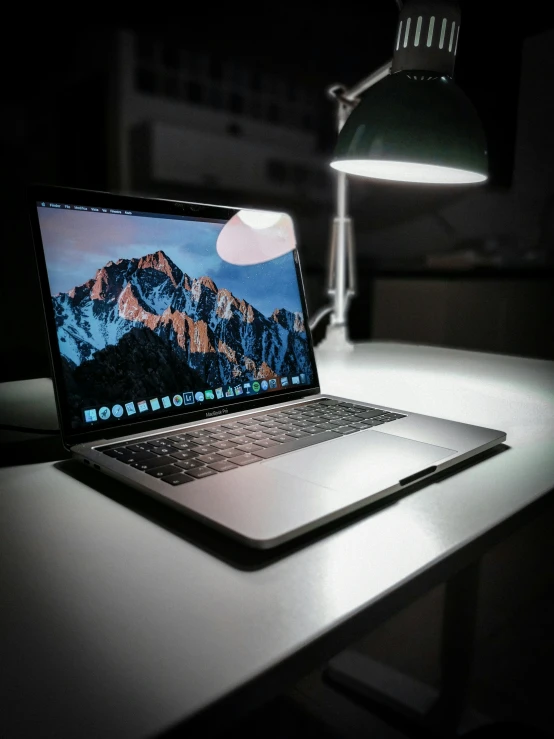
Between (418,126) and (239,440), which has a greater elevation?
(418,126)

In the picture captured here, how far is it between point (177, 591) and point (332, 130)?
300 cm

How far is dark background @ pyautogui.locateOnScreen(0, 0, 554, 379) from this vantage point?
9.08ft

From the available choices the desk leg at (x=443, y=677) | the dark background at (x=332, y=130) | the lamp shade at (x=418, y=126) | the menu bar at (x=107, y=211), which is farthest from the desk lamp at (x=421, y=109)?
the dark background at (x=332, y=130)

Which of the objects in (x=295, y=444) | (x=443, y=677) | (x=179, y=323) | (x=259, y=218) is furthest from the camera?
(x=443, y=677)

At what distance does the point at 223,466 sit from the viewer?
1.69 feet

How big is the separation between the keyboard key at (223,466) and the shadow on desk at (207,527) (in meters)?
0.06

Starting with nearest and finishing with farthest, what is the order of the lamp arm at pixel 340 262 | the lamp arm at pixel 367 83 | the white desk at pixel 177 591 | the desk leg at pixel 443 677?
the white desk at pixel 177 591, the lamp arm at pixel 367 83, the desk leg at pixel 443 677, the lamp arm at pixel 340 262

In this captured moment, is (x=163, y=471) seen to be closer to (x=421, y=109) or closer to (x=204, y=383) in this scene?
(x=204, y=383)

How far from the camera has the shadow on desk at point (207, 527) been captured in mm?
399

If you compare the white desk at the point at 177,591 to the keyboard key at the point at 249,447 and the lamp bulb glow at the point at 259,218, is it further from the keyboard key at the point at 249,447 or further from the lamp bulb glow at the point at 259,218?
the lamp bulb glow at the point at 259,218

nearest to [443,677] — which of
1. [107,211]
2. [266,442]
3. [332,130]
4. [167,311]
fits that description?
[266,442]

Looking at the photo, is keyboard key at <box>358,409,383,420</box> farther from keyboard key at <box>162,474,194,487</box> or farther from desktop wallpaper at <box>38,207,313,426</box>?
keyboard key at <box>162,474,194,487</box>

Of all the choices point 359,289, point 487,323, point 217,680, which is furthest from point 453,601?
point 359,289

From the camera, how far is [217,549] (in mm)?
408
